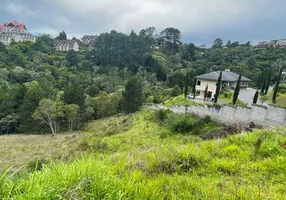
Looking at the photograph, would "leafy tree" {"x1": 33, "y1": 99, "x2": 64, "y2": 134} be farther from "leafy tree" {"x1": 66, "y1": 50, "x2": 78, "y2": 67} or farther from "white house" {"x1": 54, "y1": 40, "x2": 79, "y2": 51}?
"white house" {"x1": 54, "y1": 40, "x2": 79, "y2": 51}

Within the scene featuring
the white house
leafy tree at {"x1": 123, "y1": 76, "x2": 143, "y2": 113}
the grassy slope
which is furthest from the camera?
the white house

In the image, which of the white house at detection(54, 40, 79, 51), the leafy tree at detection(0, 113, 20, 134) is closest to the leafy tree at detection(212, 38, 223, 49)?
the white house at detection(54, 40, 79, 51)

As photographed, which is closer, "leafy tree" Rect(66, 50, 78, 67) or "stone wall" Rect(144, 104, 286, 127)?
"stone wall" Rect(144, 104, 286, 127)

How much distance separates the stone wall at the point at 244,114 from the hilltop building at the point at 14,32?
211ft

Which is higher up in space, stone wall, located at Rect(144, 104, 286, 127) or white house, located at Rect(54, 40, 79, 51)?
white house, located at Rect(54, 40, 79, 51)

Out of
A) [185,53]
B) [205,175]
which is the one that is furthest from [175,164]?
[185,53]

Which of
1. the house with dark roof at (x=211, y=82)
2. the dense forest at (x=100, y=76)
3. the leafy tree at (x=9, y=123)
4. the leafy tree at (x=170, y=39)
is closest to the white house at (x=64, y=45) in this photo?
the dense forest at (x=100, y=76)

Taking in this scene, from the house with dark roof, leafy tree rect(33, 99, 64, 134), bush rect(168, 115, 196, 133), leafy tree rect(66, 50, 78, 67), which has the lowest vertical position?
leafy tree rect(33, 99, 64, 134)

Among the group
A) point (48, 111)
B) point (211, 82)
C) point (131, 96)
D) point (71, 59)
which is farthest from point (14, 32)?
point (211, 82)

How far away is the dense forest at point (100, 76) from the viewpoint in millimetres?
19906

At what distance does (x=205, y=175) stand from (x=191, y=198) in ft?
2.41

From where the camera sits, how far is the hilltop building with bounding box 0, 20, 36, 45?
55750 mm

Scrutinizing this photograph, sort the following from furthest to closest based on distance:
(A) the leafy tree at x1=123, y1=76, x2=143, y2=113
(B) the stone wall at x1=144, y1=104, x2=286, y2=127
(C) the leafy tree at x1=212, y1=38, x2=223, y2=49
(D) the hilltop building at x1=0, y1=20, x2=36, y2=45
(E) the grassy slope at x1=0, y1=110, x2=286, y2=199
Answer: (C) the leafy tree at x1=212, y1=38, x2=223, y2=49
(D) the hilltop building at x1=0, y1=20, x2=36, y2=45
(A) the leafy tree at x1=123, y1=76, x2=143, y2=113
(B) the stone wall at x1=144, y1=104, x2=286, y2=127
(E) the grassy slope at x1=0, y1=110, x2=286, y2=199

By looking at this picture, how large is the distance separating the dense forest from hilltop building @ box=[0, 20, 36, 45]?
17.2 m
